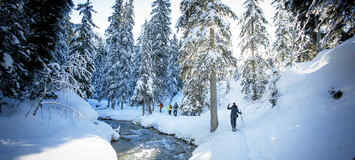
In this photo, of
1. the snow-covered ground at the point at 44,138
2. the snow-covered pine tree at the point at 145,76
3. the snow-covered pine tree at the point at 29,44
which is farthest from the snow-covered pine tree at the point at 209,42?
the snow-covered pine tree at the point at 145,76

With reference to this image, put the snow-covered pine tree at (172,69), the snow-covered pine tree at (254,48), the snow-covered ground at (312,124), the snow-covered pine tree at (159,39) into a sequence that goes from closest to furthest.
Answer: the snow-covered ground at (312,124) → the snow-covered pine tree at (254,48) → the snow-covered pine tree at (159,39) → the snow-covered pine tree at (172,69)

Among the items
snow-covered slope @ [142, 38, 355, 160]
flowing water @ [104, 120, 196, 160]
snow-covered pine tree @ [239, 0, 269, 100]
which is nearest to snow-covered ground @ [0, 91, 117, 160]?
flowing water @ [104, 120, 196, 160]

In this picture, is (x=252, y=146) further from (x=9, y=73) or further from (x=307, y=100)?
(x=9, y=73)

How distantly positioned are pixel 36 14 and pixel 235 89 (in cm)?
3112

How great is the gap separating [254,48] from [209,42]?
9.51 meters

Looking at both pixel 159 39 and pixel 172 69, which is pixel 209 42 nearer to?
pixel 159 39

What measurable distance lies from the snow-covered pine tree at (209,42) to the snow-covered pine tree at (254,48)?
7615 mm

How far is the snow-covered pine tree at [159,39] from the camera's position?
2534 centimetres

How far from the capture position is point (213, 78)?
11.2 meters

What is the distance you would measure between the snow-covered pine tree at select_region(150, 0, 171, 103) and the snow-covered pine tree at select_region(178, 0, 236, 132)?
546 inches

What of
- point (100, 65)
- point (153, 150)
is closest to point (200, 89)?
point (153, 150)

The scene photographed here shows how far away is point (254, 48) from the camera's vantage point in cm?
1792

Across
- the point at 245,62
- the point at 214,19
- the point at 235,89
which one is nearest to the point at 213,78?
the point at 214,19

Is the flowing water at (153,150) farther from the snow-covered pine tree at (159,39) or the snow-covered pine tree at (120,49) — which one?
the snow-covered pine tree at (120,49)
